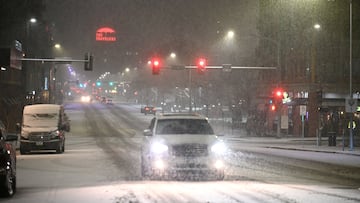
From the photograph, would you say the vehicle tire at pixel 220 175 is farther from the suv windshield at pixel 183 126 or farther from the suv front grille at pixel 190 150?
the suv windshield at pixel 183 126

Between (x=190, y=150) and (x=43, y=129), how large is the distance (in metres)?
15.3

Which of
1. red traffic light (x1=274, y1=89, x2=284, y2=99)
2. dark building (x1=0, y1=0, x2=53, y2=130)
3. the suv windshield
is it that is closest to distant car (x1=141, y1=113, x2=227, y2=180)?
the suv windshield

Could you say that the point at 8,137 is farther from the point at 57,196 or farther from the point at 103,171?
the point at 103,171

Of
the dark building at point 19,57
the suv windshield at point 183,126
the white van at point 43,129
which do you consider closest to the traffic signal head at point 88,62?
the dark building at point 19,57

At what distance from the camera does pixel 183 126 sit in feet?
57.2

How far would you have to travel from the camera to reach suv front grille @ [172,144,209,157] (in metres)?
15.8

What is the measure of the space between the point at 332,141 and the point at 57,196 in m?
29.1

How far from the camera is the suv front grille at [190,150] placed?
52.0 ft

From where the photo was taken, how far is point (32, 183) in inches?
626

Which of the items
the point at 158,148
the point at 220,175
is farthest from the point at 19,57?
the point at 220,175

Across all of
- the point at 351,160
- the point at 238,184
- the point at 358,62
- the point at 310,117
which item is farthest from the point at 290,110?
the point at 238,184

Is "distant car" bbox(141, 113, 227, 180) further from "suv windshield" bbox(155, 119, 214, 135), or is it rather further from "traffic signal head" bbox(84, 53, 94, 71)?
"traffic signal head" bbox(84, 53, 94, 71)

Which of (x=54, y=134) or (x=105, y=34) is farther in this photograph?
(x=105, y=34)

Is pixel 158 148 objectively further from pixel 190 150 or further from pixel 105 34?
pixel 105 34
